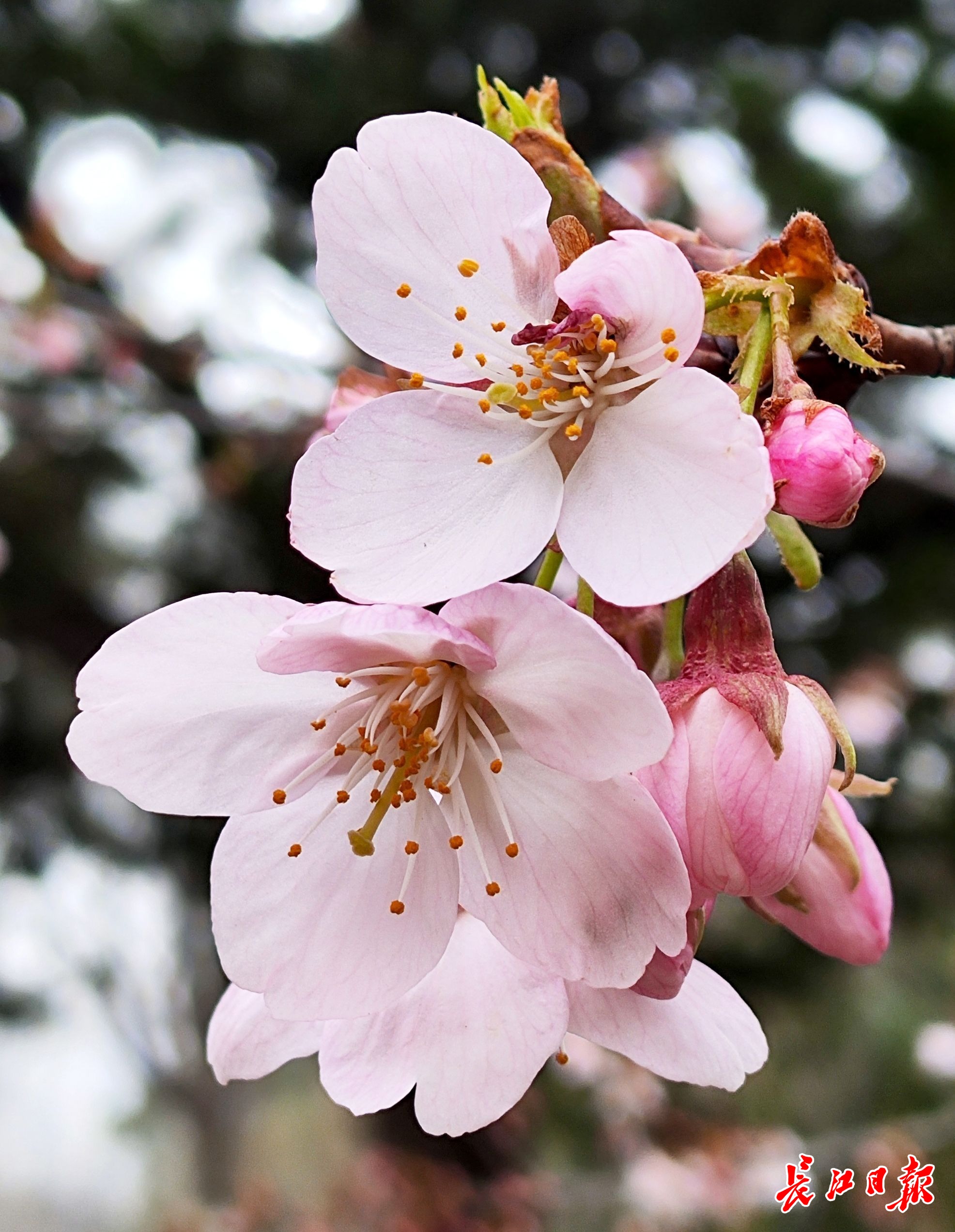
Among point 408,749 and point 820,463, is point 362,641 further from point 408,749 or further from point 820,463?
point 820,463

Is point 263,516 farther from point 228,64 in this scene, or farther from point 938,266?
point 938,266

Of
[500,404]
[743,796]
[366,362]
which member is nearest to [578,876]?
[743,796]

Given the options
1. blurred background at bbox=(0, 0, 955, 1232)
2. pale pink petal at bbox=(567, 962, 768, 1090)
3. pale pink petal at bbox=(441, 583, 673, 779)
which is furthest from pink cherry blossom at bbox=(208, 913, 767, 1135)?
blurred background at bbox=(0, 0, 955, 1232)

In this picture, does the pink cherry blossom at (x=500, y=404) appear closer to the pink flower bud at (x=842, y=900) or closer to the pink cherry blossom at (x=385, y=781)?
the pink cherry blossom at (x=385, y=781)

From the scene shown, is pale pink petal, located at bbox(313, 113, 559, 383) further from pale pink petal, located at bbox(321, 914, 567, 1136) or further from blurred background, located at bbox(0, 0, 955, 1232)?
blurred background, located at bbox(0, 0, 955, 1232)

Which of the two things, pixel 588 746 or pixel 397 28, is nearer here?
pixel 588 746

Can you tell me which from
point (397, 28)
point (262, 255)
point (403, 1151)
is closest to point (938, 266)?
A: point (397, 28)

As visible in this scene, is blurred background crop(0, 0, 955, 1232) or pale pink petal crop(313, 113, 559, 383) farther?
blurred background crop(0, 0, 955, 1232)
